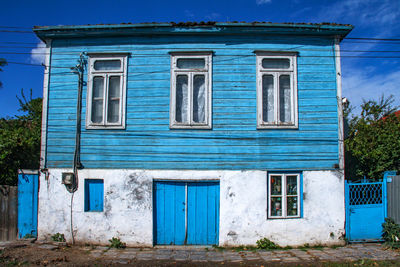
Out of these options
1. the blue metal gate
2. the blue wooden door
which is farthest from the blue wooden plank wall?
the blue metal gate

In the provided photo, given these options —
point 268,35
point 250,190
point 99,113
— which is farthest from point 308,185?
point 99,113

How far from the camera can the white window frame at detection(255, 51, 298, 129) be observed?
7223 millimetres

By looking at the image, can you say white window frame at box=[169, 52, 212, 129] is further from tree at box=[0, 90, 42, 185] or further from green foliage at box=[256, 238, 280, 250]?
tree at box=[0, 90, 42, 185]

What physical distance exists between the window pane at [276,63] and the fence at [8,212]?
26.6ft

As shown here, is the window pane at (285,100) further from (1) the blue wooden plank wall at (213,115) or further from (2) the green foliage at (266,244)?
(2) the green foliage at (266,244)

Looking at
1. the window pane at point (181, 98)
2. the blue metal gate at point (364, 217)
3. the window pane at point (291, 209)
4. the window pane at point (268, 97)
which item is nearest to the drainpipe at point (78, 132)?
the window pane at point (181, 98)

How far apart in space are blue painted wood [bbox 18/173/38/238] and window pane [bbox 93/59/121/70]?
3629mm

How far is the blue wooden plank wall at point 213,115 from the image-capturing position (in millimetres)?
7156

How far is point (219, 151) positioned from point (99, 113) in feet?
12.2

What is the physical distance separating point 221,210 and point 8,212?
605 cm

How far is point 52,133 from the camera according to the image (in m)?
7.36

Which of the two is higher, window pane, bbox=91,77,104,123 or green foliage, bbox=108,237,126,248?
window pane, bbox=91,77,104,123

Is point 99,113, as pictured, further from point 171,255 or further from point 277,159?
point 277,159

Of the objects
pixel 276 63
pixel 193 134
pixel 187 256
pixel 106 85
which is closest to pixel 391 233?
pixel 187 256
